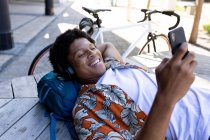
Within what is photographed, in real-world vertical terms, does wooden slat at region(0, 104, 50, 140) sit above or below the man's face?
below

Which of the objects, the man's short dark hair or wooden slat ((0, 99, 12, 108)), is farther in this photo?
wooden slat ((0, 99, 12, 108))

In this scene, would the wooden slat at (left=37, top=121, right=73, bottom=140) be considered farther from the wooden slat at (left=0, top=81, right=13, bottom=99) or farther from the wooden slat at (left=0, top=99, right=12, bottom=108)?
A: the wooden slat at (left=0, top=81, right=13, bottom=99)

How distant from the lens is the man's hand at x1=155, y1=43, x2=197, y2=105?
0.87 metres

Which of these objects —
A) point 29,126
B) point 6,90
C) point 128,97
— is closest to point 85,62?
point 128,97

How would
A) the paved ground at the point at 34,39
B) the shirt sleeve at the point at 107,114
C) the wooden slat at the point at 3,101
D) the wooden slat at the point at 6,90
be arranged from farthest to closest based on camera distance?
1. the paved ground at the point at 34,39
2. the wooden slat at the point at 6,90
3. the wooden slat at the point at 3,101
4. the shirt sleeve at the point at 107,114

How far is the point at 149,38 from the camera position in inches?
171

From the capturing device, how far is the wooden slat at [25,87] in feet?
7.37

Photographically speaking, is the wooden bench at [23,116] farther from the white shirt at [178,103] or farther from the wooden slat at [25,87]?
the white shirt at [178,103]

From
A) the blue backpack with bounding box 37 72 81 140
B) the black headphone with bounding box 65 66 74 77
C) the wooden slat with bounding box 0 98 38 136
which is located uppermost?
the black headphone with bounding box 65 66 74 77

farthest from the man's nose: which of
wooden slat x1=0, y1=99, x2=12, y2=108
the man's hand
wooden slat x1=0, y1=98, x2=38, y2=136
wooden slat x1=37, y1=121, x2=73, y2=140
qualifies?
the man's hand

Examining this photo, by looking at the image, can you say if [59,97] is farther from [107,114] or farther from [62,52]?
[107,114]

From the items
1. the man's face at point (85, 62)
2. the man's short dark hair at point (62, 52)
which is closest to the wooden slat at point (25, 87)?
the man's short dark hair at point (62, 52)

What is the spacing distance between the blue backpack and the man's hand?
91cm

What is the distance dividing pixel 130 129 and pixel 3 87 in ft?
4.44
